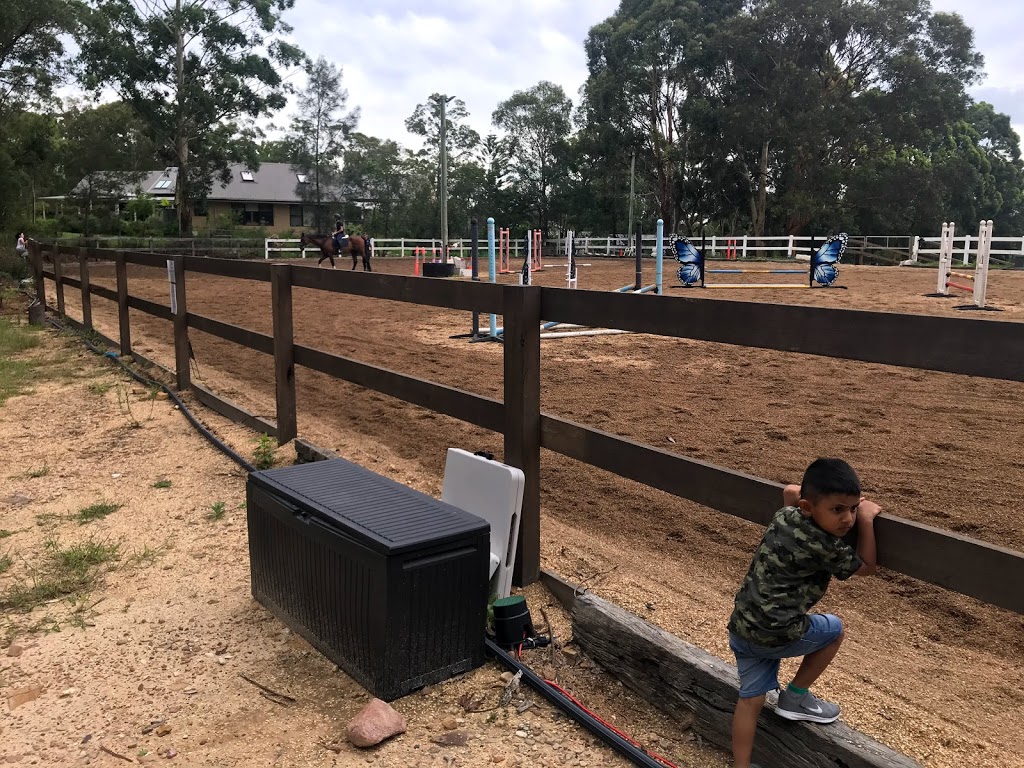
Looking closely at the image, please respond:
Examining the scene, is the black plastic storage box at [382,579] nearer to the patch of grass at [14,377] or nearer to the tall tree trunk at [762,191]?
the patch of grass at [14,377]

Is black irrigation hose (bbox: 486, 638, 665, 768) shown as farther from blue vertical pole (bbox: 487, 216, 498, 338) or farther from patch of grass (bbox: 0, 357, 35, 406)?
blue vertical pole (bbox: 487, 216, 498, 338)

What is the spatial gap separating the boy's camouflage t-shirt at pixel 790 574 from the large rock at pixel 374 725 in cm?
103

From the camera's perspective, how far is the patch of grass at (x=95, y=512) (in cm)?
430

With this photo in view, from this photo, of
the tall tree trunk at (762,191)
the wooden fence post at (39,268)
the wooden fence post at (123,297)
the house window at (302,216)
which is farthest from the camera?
the house window at (302,216)

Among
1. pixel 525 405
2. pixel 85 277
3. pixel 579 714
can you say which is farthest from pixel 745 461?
pixel 85 277

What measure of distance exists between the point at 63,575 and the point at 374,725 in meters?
1.95

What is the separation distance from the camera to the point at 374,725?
93.0 inches

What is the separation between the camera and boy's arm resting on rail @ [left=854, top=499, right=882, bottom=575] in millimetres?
2080

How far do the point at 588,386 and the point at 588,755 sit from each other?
541 cm

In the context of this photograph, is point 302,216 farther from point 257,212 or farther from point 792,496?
point 792,496

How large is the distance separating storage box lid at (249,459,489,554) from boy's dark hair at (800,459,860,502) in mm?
1097

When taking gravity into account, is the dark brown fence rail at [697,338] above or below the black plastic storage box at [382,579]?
above

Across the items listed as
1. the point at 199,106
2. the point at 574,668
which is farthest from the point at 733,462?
the point at 199,106

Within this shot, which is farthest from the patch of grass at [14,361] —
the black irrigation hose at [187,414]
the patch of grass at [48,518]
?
the patch of grass at [48,518]
